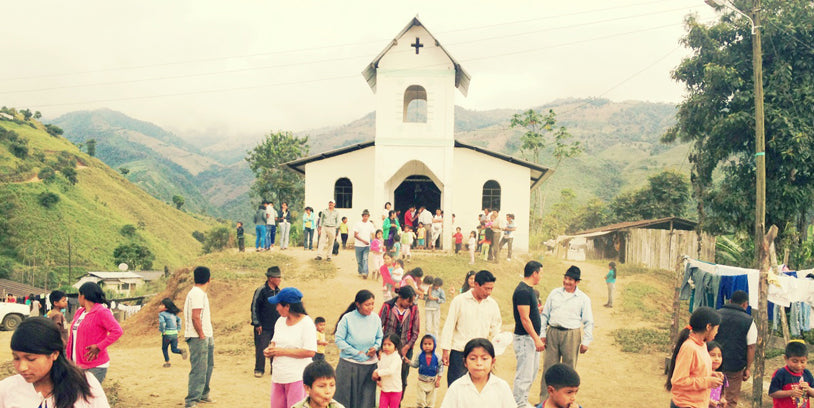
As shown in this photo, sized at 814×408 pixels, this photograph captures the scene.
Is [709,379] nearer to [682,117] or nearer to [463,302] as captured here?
[463,302]

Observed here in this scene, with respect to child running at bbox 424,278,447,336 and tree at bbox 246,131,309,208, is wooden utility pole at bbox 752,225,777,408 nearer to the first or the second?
child running at bbox 424,278,447,336

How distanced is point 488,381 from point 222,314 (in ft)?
38.9

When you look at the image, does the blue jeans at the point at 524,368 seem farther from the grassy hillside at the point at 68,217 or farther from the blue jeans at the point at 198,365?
the grassy hillside at the point at 68,217

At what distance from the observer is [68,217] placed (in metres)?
53.3

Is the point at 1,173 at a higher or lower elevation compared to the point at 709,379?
higher

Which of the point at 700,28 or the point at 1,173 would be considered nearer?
the point at 700,28

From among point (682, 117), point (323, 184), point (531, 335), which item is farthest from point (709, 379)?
point (323, 184)

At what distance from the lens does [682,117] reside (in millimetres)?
21344

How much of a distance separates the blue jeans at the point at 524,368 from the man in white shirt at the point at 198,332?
12.9 feet

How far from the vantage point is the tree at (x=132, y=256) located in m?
51.7

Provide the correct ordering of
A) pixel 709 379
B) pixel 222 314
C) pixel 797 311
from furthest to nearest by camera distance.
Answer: pixel 222 314, pixel 797 311, pixel 709 379

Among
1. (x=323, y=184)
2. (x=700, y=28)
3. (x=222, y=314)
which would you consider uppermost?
(x=700, y=28)

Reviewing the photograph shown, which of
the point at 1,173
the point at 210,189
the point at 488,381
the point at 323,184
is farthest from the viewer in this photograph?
the point at 210,189

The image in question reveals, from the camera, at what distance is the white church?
22.7 meters
